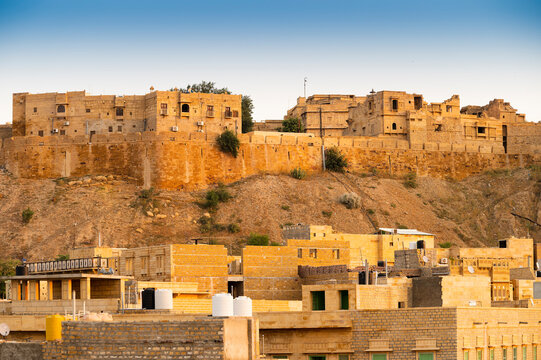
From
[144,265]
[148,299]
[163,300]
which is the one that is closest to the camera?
[163,300]

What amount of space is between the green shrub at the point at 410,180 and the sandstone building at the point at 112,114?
1525 centimetres

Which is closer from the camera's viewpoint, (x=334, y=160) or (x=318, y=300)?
(x=318, y=300)

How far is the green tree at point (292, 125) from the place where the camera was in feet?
298

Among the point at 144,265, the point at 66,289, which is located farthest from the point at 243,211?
the point at 66,289

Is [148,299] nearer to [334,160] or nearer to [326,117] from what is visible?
[334,160]

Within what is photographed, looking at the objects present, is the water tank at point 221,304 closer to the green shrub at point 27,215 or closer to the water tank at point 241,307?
the water tank at point 241,307

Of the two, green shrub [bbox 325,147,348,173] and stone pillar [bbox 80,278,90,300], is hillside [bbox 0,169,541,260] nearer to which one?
green shrub [bbox 325,147,348,173]

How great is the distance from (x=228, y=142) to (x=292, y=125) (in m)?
16.2

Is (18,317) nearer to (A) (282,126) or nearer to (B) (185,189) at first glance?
(B) (185,189)

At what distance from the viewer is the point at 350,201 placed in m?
76.2

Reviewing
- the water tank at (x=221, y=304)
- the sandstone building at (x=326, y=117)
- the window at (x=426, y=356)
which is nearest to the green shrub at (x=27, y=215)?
the sandstone building at (x=326, y=117)

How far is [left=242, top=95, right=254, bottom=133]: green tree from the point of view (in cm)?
8531

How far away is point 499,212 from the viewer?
3155 inches

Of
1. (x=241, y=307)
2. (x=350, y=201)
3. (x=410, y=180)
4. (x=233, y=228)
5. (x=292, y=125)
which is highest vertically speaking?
(x=292, y=125)
